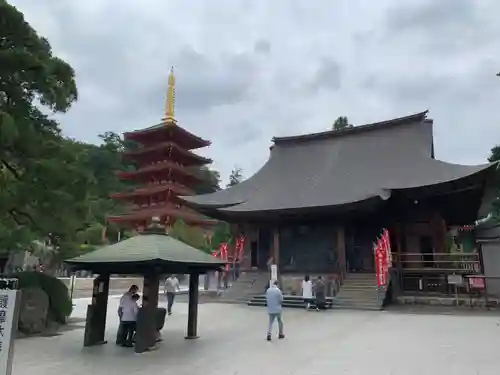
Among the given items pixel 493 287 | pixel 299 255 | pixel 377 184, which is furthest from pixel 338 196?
pixel 493 287

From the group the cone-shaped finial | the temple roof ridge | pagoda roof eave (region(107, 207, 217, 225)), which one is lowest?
the cone-shaped finial

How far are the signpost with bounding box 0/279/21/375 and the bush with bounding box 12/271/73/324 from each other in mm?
6474

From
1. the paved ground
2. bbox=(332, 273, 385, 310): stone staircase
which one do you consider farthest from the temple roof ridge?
the paved ground

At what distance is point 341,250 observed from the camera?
756 inches

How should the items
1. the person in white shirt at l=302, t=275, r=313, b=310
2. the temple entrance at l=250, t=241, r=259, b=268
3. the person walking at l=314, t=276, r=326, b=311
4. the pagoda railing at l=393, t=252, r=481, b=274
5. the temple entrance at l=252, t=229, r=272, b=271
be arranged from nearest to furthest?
the person walking at l=314, t=276, r=326, b=311 → the person in white shirt at l=302, t=275, r=313, b=310 → the pagoda railing at l=393, t=252, r=481, b=274 → the temple entrance at l=252, t=229, r=272, b=271 → the temple entrance at l=250, t=241, r=259, b=268

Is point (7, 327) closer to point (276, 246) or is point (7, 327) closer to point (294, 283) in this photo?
point (294, 283)

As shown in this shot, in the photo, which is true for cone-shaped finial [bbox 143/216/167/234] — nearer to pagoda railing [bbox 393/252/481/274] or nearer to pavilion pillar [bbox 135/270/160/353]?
pavilion pillar [bbox 135/270/160/353]

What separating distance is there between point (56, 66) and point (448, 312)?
14.3m

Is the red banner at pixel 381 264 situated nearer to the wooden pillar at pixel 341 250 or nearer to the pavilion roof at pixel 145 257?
the wooden pillar at pixel 341 250

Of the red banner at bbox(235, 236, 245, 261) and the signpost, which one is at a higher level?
the red banner at bbox(235, 236, 245, 261)

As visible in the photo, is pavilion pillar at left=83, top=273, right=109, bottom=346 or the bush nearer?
pavilion pillar at left=83, top=273, right=109, bottom=346

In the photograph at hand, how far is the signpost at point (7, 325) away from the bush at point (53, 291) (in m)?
6.47

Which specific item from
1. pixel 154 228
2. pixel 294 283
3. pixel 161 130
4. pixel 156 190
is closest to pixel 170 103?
pixel 161 130

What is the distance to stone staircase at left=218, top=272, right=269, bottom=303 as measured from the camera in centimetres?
1933
